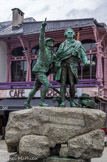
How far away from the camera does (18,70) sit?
1984cm

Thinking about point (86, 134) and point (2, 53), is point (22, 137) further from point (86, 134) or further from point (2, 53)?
point (2, 53)

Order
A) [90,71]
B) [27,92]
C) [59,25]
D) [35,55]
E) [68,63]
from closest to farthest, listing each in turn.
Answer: [68,63], [27,92], [90,71], [59,25], [35,55]

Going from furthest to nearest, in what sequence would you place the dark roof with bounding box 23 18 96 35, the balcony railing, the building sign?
the dark roof with bounding box 23 18 96 35 < the balcony railing < the building sign

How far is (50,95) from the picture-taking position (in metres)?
16.8

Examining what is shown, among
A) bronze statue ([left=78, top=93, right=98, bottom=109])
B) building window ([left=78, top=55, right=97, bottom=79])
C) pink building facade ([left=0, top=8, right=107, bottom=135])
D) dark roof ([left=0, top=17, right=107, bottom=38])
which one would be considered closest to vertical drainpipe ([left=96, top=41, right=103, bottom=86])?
pink building facade ([left=0, top=8, right=107, bottom=135])

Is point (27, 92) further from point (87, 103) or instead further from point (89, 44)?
point (87, 103)

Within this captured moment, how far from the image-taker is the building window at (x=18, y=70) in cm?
1958

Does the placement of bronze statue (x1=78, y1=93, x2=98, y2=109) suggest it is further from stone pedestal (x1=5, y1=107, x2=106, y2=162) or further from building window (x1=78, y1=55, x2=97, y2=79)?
building window (x1=78, y1=55, x2=97, y2=79)

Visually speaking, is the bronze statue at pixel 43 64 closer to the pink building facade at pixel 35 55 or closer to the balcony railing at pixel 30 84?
the pink building facade at pixel 35 55

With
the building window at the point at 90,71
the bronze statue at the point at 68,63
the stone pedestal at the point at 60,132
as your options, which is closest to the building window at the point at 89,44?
the building window at the point at 90,71

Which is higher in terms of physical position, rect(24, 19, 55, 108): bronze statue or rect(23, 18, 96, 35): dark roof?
rect(23, 18, 96, 35): dark roof

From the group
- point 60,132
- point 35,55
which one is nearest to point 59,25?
point 35,55

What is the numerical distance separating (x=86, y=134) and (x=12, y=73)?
15.0 meters

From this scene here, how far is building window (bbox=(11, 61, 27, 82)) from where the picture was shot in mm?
19578
